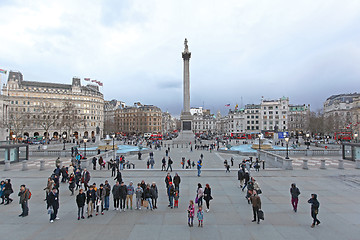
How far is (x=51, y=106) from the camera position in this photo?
291 feet

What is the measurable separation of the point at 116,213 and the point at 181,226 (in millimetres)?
3502

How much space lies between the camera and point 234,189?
14.9m

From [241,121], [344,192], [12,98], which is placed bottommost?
[344,192]

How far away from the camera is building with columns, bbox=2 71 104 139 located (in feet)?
264

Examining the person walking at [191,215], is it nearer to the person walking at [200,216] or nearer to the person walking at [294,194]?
the person walking at [200,216]

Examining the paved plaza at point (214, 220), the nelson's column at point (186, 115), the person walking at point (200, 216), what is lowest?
the paved plaza at point (214, 220)

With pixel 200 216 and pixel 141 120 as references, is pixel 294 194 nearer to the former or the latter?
pixel 200 216

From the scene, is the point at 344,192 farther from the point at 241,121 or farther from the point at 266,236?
the point at 241,121

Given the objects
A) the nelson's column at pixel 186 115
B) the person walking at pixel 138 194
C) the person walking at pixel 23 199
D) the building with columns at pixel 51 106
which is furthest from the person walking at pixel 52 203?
the building with columns at pixel 51 106

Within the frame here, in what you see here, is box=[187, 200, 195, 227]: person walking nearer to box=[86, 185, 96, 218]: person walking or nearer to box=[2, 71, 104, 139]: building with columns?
box=[86, 185, 96, 218]: person walking

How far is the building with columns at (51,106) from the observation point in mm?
80369

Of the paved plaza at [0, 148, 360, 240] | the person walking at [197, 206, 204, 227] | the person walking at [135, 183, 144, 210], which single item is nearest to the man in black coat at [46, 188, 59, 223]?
the paved plaza at [0, 148, 360, 240]

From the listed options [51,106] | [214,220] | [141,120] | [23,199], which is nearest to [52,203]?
[23,199]

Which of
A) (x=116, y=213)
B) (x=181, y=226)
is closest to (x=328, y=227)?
(x=181, y=226)
